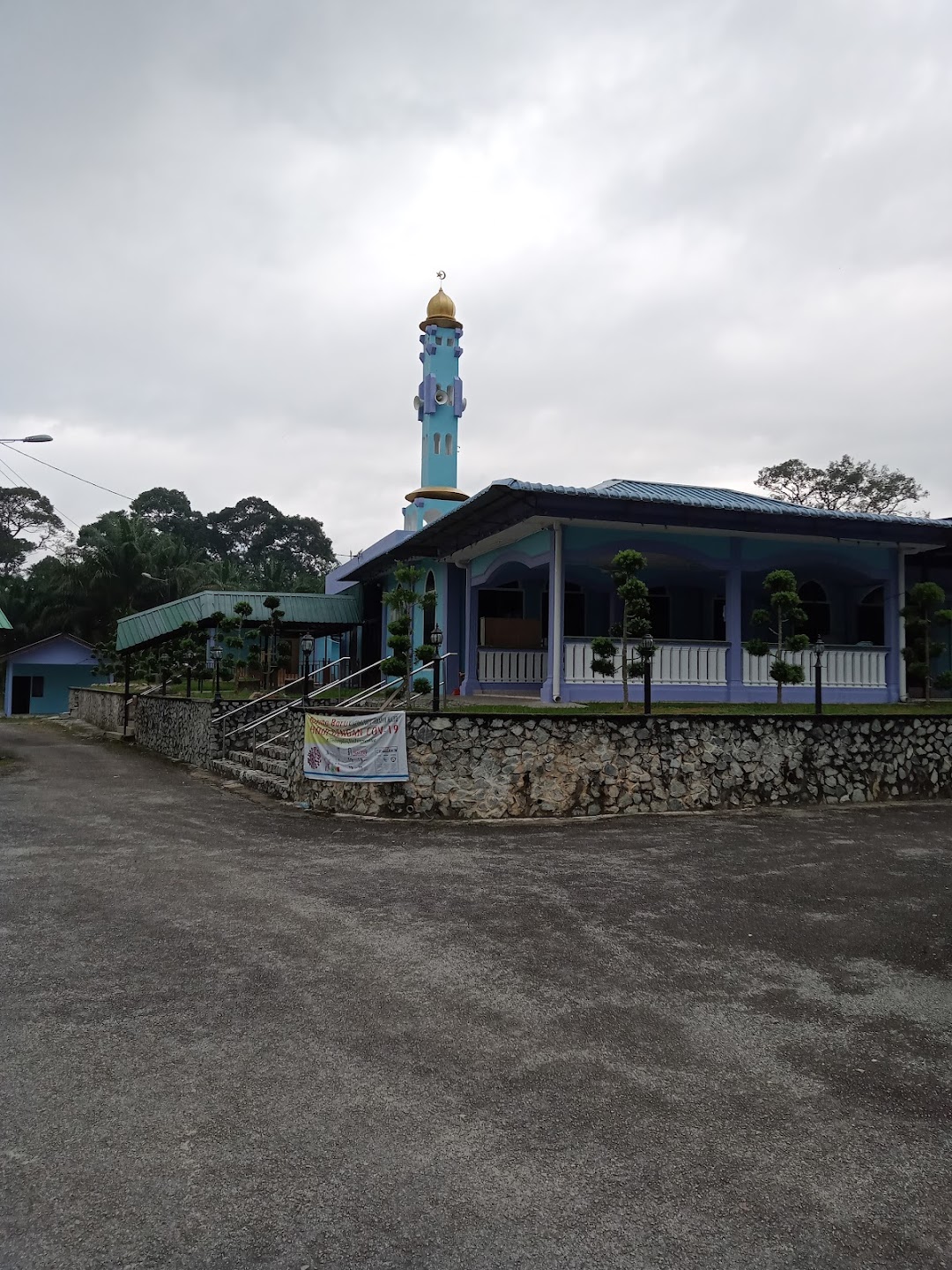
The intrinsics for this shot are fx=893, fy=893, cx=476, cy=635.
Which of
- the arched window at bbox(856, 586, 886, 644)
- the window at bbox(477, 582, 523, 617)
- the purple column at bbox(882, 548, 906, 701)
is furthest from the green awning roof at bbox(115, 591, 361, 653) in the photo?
the purple column at bbox(882, 548, 906, 701)

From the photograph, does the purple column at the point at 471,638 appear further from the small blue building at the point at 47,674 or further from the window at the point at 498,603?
the small blue building at the point at 47,674

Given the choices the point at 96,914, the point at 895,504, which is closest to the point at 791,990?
the point at 96,914

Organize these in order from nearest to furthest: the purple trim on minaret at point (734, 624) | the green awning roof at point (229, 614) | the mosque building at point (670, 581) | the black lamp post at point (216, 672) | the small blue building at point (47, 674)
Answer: the mosque building at point (670, 581) → the purple trim on minaret at point (734, 624) → the black lamp post at point (216, 672) → the green awning roof at point (229, 614) → the small blue building at point (47, 674)

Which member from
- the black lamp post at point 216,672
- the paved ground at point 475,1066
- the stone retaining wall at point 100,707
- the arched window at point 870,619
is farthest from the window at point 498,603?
the stone retaining wall at point 100,707

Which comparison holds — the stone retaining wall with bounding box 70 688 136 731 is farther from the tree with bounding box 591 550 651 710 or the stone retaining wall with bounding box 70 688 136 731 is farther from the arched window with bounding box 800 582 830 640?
the arched window with bounding box 800 582 830 640

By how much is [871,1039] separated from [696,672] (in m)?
10.7

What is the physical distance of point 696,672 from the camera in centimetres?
1475

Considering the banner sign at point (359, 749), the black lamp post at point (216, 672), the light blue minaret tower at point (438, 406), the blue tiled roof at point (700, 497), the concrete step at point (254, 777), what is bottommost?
the concrete step at point (254, 777)

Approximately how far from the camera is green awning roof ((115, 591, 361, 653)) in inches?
780

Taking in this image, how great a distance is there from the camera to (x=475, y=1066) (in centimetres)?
396

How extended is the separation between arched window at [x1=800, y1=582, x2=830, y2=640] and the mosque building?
28 millimetres

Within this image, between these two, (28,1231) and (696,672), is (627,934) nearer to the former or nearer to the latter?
(28,1231)

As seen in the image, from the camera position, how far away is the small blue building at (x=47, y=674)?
3816 cm

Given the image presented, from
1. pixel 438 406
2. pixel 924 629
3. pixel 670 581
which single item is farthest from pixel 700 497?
pixel 438 406
